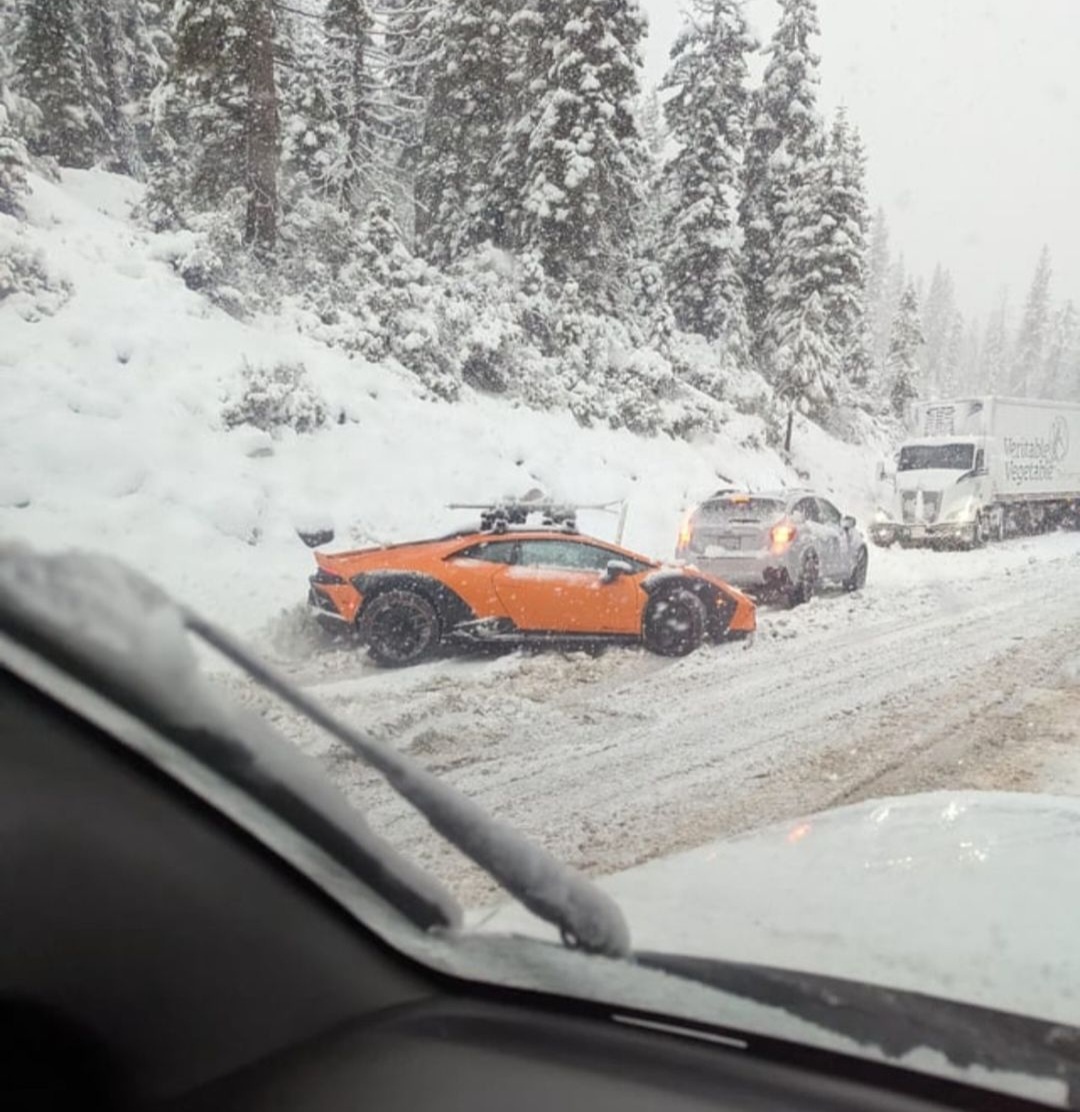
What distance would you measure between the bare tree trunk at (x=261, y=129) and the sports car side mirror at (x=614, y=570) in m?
3.42

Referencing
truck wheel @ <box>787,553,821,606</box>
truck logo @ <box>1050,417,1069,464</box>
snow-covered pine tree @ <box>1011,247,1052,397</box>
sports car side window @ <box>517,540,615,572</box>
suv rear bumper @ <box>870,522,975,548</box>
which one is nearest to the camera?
sports car side window @ <box>517,540,615,572</box>

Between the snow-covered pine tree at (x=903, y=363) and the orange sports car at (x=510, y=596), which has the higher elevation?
the snow-covered pine tree at (x=903, y=363)

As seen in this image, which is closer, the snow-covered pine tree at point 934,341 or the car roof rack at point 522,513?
the car roof rack at point 522,513

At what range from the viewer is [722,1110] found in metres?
1.22

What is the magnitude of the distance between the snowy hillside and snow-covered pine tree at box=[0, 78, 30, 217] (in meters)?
0.08

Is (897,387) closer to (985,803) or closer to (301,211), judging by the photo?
(301,211)

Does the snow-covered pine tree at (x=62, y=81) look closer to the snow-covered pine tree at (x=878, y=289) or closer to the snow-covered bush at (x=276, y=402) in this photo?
the snow-covered bush at (x=276, y=402)

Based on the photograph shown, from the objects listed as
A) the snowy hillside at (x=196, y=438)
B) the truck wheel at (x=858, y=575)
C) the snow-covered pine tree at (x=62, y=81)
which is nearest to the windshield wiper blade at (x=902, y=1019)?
the snowy hillside at (x=196, y=438)

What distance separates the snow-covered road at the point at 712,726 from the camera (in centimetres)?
433

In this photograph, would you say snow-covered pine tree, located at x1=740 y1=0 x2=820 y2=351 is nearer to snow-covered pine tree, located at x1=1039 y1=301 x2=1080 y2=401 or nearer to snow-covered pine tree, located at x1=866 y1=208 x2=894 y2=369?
snow-covered pine tree, located at x1=866 y1=208 x2=894 y2=369

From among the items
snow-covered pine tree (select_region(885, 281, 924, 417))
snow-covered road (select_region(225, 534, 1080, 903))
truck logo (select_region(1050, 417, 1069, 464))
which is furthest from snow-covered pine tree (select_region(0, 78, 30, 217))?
truck logo (select_region(1050, 417, 1069, 464))

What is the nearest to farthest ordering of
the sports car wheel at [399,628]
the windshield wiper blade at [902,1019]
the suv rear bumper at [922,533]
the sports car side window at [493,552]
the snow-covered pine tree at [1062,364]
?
the windshield wiper blade at [902,1019] < the sports car wheel at [399,628] < the sports car side window at [493,552] < the snow-covered pine tree at [1062,364] < the suv rear bumper at [922,533]

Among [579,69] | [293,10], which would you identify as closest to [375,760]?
[579,69]

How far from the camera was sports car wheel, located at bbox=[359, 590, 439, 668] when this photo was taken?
238 inches
